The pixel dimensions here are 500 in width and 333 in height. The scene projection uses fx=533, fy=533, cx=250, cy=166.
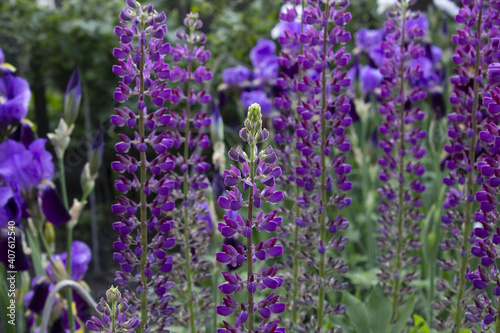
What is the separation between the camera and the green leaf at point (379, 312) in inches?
57.6

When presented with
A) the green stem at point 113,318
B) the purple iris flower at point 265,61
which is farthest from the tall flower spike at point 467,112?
the purple iris flower at point 265,61

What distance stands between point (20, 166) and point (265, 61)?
192cm

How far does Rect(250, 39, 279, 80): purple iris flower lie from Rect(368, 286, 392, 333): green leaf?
1.61 m

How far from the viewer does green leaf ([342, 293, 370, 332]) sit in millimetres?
1480

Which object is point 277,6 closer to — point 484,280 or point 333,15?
point 333,15

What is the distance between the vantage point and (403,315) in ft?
4.90

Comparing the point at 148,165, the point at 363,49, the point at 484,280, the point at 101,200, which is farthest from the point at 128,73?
the point at 101,200

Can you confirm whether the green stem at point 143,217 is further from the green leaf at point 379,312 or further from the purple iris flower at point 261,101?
the purple iris flower at point 261,101

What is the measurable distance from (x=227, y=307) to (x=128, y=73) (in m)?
0.49

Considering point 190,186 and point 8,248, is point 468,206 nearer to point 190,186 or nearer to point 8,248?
point 190,186

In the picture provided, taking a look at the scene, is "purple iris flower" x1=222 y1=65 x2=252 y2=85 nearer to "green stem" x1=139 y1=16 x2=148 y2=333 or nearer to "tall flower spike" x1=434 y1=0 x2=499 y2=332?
"tall flower spike" x1=434 y1=0 x2=499 y2=332

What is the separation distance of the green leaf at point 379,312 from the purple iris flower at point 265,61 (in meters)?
1.61

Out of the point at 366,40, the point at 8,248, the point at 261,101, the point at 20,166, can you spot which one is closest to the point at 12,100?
the point at 20,166

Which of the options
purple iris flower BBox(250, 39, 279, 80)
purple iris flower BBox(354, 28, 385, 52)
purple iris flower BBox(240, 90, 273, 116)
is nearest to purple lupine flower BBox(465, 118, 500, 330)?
purple iris flower BBox(240, 90, 273, 116)
